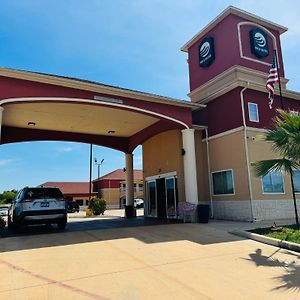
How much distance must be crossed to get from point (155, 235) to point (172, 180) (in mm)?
7549

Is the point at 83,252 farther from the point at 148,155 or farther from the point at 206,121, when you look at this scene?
the point at 148,155

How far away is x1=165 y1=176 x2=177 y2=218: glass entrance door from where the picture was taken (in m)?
18.1

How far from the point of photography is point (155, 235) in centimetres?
1097

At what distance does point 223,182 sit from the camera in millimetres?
16469

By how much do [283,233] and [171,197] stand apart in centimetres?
828

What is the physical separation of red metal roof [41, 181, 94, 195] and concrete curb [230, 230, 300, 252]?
159 ft

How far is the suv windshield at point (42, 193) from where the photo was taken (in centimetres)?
1176

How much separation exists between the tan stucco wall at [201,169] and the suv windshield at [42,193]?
8.03 meters

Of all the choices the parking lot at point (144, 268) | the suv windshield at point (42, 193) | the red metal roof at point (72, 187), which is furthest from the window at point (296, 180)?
A: the red metal roof at point (72, 187)

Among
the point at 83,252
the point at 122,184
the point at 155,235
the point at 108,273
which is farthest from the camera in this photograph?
the point at 122,184

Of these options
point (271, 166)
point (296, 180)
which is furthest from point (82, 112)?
point (296, 180)

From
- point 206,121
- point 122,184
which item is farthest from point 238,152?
point 122,184

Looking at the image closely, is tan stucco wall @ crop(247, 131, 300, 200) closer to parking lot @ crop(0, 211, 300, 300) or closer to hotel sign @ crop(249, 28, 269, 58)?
parking lot @ crop(0, 211, 300, 300)

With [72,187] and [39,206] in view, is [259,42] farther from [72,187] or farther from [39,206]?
[72,187]
